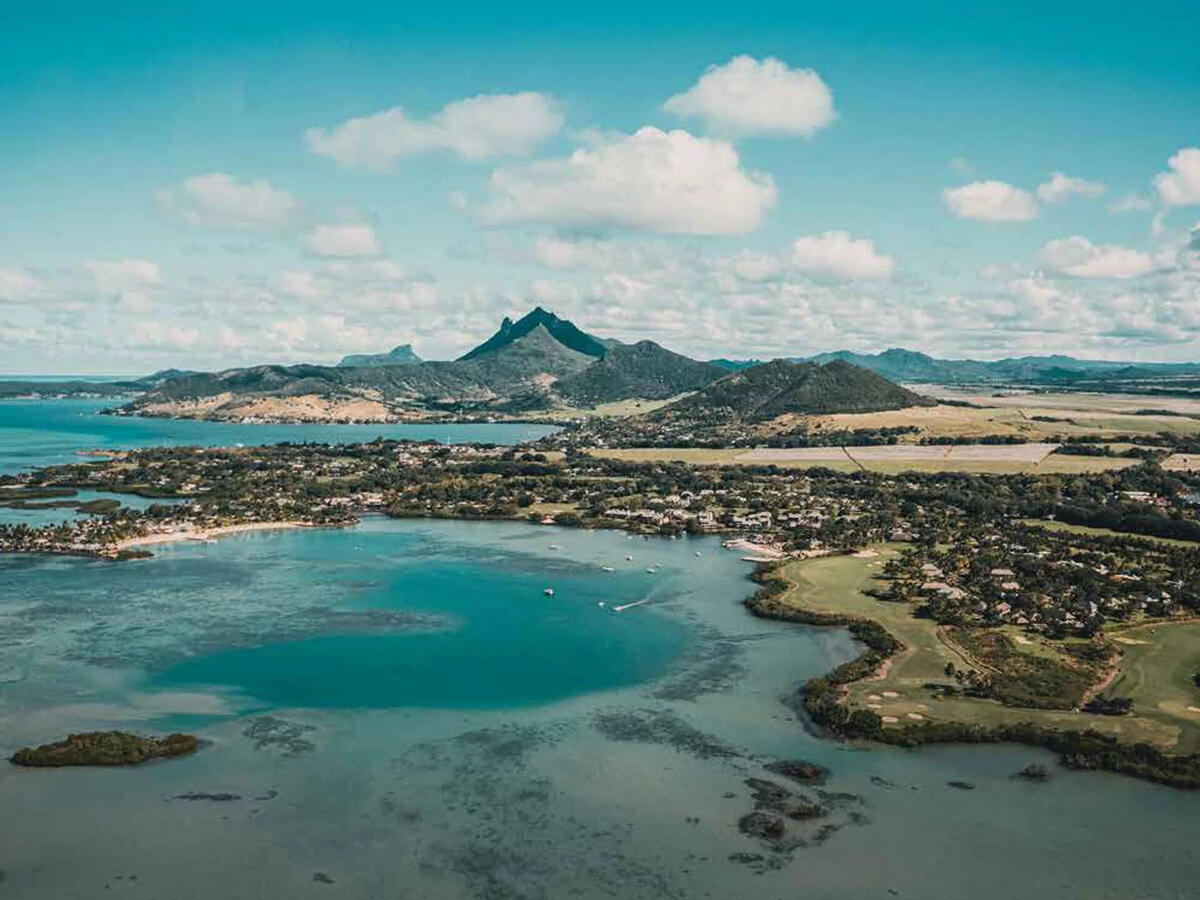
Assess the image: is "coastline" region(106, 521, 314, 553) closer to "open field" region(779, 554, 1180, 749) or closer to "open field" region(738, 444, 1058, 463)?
"open field" region(779, 554, 1180, 749)

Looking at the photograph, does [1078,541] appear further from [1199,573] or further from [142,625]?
[142,625]

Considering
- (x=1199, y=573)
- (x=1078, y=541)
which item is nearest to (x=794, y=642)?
(x=1199, y=573)

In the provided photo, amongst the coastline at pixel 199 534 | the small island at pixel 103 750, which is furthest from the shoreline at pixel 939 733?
the coastline at pixel 199 534

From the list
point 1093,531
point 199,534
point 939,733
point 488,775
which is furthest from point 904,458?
point 488,775

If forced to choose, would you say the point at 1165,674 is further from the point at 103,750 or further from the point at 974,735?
the point at 103,750

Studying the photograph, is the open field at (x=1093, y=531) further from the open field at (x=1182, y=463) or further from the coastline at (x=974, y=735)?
the coastline at (x=974, y=735)

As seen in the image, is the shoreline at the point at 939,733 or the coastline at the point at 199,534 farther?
the coastline at the point at 199,534
